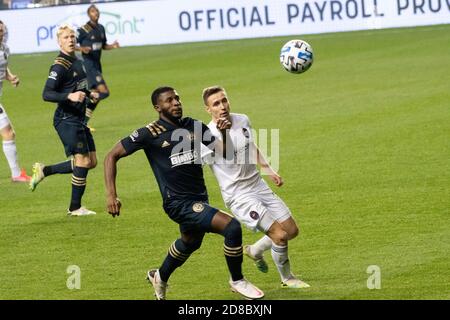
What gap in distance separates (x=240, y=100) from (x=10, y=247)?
13.1m

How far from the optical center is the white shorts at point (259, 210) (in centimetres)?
1091

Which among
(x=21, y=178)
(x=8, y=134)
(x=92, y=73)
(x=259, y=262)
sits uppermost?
(x=92, y=73)

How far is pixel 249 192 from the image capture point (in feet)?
36.4

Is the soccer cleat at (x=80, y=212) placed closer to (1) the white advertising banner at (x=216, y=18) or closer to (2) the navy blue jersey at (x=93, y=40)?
(2) the navy blue jersey at (x=93, y=40)

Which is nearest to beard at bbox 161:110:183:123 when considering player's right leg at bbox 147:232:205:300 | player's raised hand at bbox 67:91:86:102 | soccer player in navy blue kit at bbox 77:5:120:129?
player's right leg at bbox 147:232:205:300

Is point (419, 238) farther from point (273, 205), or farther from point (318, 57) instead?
point (318, 57)

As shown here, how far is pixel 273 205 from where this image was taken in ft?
36.4

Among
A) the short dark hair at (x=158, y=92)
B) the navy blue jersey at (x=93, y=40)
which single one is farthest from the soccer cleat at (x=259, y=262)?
the navy blue jersey at (x=93, y=40)

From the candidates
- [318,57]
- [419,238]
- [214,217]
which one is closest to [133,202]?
[419,238]

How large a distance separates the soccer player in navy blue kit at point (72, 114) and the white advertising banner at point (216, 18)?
22060 millimetres

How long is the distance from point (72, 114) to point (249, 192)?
5.04m

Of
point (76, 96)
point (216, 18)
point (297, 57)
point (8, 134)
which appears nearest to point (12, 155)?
point (8, 134)

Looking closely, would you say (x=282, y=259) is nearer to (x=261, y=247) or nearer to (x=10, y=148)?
(x=261, y=247)

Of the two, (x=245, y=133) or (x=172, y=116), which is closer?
(x=172, y=116)
